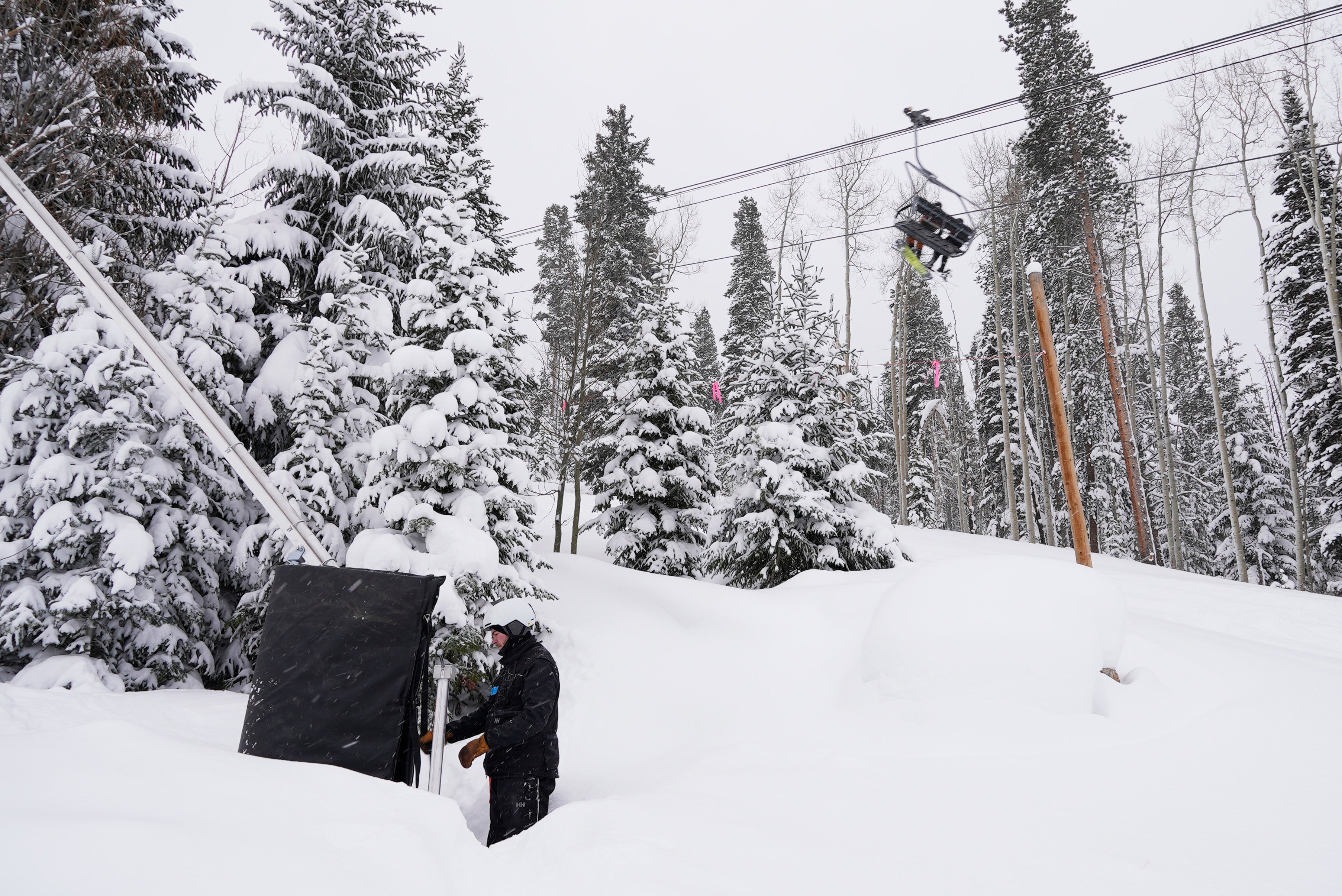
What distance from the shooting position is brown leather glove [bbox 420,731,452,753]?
4285mm

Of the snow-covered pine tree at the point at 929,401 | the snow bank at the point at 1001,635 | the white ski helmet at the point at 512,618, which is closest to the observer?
the white ski helmet at the point at 512,618

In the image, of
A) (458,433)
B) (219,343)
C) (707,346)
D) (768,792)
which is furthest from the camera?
(707,346)

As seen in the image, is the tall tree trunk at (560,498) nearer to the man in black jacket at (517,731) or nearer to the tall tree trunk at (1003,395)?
the man in black jacket at (517,731)

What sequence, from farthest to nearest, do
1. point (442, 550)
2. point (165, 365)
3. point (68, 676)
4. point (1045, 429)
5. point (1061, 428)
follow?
point (1045, 429) < point (1061, 428) < point (442, 550) < point (68, 676) < point (165, 365)

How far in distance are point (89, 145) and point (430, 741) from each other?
37.3ft

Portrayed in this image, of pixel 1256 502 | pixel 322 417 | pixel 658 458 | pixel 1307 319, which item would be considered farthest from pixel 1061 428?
pixel 1256 502

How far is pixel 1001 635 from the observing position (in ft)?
18.7

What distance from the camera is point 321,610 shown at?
4.02 meters

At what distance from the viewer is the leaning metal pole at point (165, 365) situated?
5.86 meters

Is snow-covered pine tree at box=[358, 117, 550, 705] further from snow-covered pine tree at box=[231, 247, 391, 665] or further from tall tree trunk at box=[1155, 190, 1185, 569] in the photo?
tall tree trunk at box=[1155, 190, 1185, 569]

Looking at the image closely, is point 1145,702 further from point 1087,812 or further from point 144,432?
point 144,432

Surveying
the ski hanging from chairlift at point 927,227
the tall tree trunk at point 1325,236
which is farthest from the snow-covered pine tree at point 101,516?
the tall tree trunk at point 1325,236

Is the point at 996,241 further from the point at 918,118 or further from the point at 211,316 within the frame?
the point at 211,316

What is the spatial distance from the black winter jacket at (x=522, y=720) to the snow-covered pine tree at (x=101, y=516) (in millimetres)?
5274
